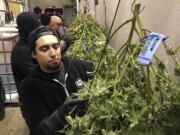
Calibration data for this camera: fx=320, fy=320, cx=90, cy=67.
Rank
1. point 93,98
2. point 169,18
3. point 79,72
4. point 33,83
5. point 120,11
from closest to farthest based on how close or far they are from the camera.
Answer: point 93,98
point 169,18
point 33,83
point 79,72
point 120,11

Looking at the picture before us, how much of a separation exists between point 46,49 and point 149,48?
1.08 m

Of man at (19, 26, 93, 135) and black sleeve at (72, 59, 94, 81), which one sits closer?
man at (19, 26, 93, 135)

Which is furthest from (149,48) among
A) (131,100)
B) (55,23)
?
(55,23)

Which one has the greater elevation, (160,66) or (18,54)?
(160,66)

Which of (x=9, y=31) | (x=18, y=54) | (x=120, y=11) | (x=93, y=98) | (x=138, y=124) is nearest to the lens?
(x=138, y=124)

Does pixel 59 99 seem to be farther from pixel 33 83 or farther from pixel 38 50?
pixel 38 50

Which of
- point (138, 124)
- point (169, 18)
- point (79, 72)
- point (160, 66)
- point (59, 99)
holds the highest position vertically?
point (169, 18)

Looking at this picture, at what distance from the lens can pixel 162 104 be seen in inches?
38.8

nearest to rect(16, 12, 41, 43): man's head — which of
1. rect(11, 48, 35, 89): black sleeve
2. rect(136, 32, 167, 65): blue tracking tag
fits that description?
rect(11, 48, 35, 89): black sleeve

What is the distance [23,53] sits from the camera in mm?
2840

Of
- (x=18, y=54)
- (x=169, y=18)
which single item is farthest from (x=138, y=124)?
(x=18, y=54)

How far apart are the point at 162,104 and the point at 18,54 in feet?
6.81

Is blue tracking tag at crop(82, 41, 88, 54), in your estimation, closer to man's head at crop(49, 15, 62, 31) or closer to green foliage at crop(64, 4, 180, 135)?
man's head at crop(49, 15, 62, 31)

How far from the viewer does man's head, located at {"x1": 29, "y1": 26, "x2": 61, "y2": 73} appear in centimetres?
190
